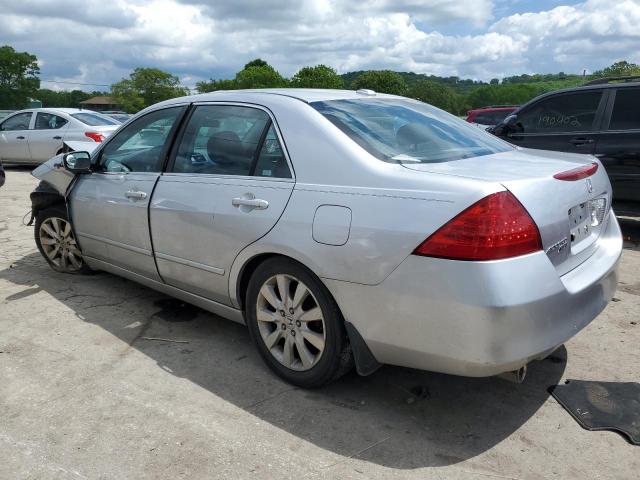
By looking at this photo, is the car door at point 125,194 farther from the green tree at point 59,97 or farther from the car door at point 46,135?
the green tree at point 59,97

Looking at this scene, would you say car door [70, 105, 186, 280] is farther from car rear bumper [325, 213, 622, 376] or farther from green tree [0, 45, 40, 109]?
green tree [0, 45, 40, 109]

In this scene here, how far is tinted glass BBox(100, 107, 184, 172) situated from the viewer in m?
3.99

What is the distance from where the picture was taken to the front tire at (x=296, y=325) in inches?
114

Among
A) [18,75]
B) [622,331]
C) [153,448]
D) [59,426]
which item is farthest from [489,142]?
[18,75]

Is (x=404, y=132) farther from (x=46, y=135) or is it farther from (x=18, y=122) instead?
(x=18, y=122)

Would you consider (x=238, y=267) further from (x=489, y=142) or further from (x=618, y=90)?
(x=618, y=90)

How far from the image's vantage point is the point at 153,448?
267 cm

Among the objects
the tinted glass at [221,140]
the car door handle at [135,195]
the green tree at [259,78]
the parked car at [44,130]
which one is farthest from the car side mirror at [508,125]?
the green tree at [259,78]

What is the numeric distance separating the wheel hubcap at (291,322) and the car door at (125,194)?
116cm

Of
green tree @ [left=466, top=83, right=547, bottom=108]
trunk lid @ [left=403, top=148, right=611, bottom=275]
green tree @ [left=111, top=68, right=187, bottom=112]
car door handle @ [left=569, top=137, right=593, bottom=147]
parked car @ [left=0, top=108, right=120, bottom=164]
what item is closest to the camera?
trunk lid @ [left=403, top=148, right=611, bottom=275]

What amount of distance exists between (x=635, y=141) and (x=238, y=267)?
16.9 ft

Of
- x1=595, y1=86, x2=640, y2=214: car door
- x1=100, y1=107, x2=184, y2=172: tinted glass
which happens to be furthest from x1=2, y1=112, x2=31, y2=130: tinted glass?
x1=595, y1=86, x2=640, y2=214: car door

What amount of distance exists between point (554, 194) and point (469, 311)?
0.74 m

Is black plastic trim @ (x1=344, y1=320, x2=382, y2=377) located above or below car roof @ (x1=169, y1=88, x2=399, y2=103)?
below
